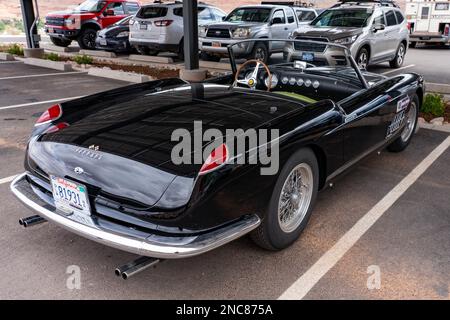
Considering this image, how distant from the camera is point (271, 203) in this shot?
9.09 feet

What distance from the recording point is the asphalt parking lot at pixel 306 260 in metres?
2.66

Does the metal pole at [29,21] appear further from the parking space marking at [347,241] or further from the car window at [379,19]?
the parking space marking at [347,241]

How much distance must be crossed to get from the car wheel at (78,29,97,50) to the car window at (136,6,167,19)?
3.56m

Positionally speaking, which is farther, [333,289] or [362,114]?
[362,114]

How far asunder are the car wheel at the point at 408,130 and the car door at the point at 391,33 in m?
6.06

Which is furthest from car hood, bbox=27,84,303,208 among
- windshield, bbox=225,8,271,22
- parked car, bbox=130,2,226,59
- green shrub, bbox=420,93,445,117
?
windshield, bbox=225,8,271,22

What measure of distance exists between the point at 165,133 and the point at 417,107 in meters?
3.68

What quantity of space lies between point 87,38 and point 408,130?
12.7m

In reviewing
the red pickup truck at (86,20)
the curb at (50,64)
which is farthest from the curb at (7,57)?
the red pickup truck at (86,20)

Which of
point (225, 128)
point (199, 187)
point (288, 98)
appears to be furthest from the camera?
point (288, 98)

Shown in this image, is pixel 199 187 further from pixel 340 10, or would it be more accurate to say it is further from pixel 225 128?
pixel 340 10

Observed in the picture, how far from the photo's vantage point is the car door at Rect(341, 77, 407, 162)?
3.55 meters

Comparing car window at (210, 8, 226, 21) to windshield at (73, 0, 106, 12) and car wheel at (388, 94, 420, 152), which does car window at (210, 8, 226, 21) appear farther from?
car wheel at (388, 94, 420, 152)

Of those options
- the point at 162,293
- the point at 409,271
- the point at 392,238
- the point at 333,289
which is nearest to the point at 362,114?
the point at 392,238
